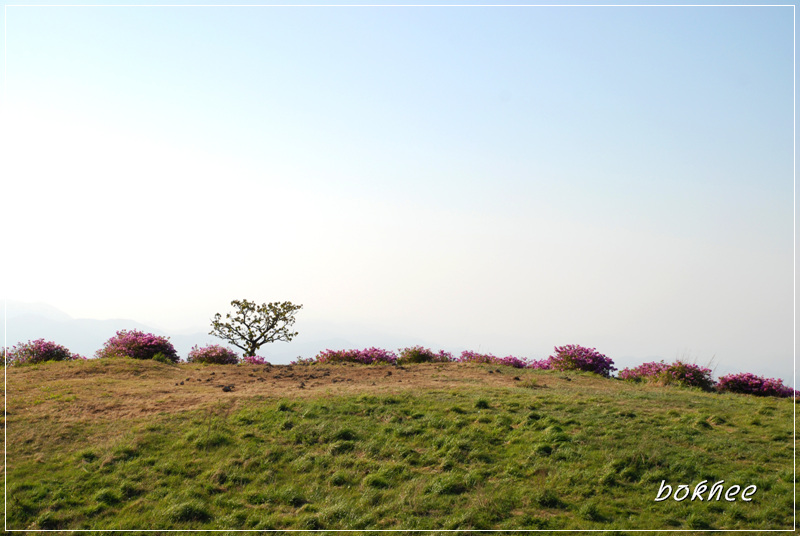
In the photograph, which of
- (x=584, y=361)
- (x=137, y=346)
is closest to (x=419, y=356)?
(x=584, y=361)

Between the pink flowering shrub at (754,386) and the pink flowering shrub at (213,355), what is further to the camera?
the pink flowering shrub at (213,355)

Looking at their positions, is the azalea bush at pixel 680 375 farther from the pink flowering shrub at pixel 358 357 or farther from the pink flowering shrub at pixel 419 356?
the pink flowering shrub at pixel 358 357

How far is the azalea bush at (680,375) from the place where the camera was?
20.3 m

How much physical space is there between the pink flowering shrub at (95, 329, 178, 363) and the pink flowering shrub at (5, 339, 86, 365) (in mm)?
1593

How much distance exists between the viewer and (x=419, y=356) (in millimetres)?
24797

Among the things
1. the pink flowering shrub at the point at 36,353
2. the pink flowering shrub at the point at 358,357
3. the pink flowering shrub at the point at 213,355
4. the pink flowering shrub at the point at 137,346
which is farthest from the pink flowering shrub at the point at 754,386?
the pink flowering shrub at the point at 36,353

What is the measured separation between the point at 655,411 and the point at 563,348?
10.9 m

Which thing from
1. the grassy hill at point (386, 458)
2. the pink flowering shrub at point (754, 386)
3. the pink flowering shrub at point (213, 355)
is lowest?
the grassy hill at point (386, 458)

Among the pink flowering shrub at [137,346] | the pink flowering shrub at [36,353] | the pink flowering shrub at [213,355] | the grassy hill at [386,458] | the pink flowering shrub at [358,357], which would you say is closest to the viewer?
the grassy hill at [386,458]

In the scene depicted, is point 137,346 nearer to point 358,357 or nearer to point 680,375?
point 358,357

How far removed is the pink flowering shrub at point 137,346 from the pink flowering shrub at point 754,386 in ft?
77.7

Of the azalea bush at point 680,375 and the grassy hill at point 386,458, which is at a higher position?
the azalea bush at point 680,375

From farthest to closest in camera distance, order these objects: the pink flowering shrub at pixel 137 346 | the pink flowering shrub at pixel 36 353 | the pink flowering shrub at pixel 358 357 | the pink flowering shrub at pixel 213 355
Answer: the pink flowering shrub at pixel 358 357 < the pink flowering shrub at pixel 213 355 < the pink flowering shrub at pixel 137 346 < the pink flowering shrub at pixel 36 353

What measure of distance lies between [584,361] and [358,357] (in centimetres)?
1050
